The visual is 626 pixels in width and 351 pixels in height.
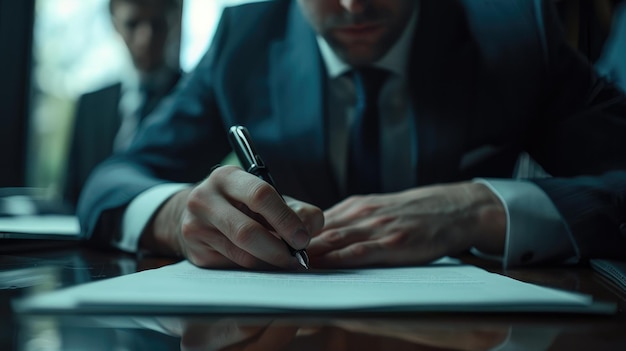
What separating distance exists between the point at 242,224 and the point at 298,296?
0.63ft

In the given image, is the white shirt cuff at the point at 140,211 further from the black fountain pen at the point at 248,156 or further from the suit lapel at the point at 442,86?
the suit lapel at the point at 442,86

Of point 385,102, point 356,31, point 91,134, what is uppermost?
point 356,31

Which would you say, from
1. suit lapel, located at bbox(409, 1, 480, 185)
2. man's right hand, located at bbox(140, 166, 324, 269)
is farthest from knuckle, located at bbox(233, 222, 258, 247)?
suit lapel, located at bbox(409, 1, 480, 185)

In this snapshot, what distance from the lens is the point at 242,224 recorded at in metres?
0.61

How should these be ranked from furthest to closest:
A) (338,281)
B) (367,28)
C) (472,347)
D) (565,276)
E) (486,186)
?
(367,28), (486,186), (565,276), (338,281), (472,347)

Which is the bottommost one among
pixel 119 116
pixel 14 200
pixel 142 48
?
pixel 14 200

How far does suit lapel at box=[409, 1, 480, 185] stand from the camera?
1.18 metres

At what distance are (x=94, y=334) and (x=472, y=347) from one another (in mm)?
219

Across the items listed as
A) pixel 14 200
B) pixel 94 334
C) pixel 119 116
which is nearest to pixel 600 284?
pixel 94 334

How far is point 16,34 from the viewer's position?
1411 mm

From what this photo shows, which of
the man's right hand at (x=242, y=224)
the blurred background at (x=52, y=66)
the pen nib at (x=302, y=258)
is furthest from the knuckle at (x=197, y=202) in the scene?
the blurred background at (x=52, y=66)

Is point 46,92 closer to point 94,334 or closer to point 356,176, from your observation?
point 356,176

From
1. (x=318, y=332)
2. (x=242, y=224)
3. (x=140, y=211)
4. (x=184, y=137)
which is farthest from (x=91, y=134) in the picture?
(x=318, y=332)

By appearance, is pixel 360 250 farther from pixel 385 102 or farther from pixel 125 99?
pixel 125 99
